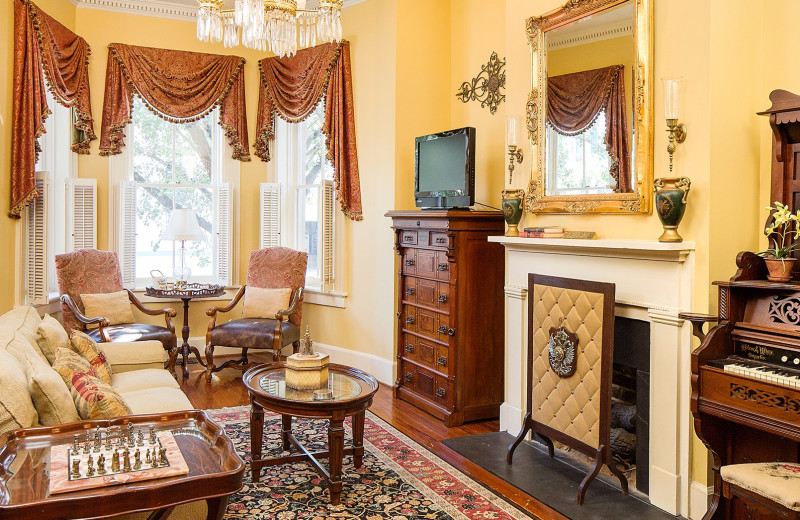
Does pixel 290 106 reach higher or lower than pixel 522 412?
higher

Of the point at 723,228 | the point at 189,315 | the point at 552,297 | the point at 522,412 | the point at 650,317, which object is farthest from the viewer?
the point at 189,315

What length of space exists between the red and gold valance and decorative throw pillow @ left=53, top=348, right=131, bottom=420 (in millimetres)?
3880

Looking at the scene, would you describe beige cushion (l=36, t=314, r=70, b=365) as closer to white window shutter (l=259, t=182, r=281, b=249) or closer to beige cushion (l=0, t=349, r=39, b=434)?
beige cushion (l=0, t=349, r=39, b=434)

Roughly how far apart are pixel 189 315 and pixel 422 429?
325cm

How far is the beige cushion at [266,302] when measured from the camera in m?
6.09

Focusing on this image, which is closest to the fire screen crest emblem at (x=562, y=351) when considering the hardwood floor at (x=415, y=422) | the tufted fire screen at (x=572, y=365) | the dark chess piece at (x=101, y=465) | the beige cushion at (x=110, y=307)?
the tufted fire screen at (x=572, y=365)

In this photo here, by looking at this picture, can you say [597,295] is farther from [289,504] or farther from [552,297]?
[289,504]

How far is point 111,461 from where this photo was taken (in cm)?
210

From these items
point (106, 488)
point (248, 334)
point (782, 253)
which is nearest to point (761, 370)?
point (782, 253)

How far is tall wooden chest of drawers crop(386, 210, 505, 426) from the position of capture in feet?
15.1

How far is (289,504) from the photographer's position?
10.7ft

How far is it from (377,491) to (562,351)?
4.14 ft

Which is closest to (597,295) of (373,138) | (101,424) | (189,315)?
(101,424)

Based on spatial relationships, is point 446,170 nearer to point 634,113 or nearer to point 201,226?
point 634,113
